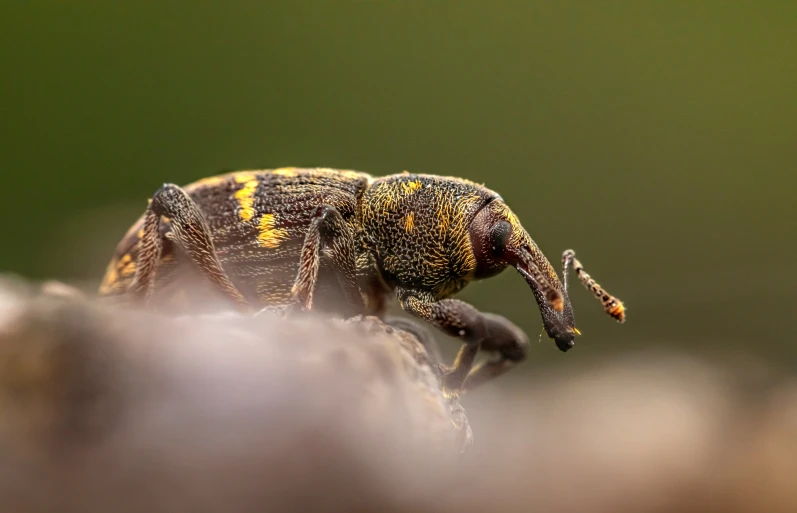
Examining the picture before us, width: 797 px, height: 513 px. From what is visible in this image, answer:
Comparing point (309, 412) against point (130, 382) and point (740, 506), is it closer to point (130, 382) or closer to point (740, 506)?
point (130, 382)

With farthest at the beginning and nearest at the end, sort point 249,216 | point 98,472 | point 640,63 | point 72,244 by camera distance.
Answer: point 640,63 < point 72,244 < point 249,216 < point 98,472

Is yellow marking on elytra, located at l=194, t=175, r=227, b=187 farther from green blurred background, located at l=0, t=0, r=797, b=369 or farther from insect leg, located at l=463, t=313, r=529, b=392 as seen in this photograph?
insect leg, located at l=463, t=313, r=529, b=392

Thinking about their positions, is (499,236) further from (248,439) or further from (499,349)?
(248,439)

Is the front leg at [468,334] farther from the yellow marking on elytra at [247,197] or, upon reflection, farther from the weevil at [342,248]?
the yellow marking on elytra at [247,197]

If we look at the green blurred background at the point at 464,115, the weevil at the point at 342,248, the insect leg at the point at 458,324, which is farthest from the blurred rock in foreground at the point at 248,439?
the green blurred background at the point at 464,115

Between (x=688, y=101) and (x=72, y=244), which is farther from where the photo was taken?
(x=688, y=101)

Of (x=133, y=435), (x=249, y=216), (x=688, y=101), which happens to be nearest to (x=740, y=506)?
(x=133, y=435)

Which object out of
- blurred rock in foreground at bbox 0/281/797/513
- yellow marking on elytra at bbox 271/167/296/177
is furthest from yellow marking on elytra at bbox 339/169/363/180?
blurred rock in foreground at bbox 0/281/797/513
